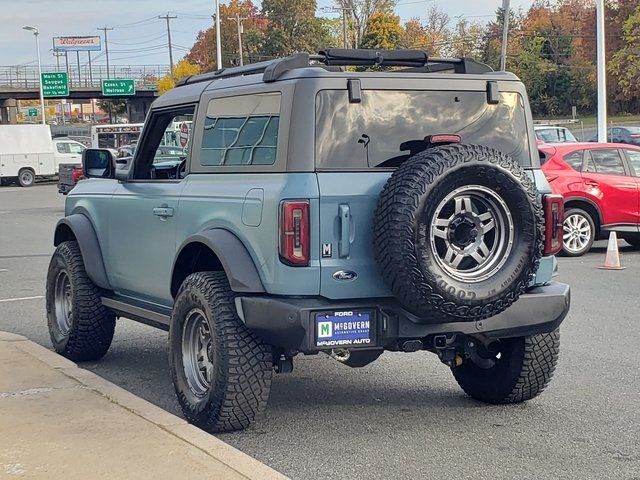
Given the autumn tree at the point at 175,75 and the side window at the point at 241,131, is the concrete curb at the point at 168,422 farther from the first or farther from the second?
the autumn tree at the point at 175,75

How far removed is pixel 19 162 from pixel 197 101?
36.1 metres

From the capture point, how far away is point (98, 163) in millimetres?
7582

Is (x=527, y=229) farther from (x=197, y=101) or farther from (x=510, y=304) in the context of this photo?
(x=197, y=101)

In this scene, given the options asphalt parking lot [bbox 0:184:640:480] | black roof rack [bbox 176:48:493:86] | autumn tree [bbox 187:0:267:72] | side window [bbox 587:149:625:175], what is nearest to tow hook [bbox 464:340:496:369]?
asphalt parking lot [bbox 0:184:640:480]

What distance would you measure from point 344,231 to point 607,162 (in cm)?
1036

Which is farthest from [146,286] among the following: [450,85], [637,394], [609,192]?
[609,192]

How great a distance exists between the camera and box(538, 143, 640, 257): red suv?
47.0 feet

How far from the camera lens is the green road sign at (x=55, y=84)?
69.5 m

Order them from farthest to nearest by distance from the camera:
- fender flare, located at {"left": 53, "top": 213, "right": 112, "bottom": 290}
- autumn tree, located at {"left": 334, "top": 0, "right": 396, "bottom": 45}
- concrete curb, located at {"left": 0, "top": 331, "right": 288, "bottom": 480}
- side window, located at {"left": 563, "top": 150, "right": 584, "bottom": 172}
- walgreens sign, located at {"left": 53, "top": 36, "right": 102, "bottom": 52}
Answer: walgreens sign, located at {"left": 53, "top": 36, "right": 102, "bottom": 52}
autumn tree, located at {"left": 334, "top": 0, "right": 396, "bottom": 45}
side window, located at {"left": 563, "top": 150, "right": 584, "bottom": 172}
fender flare, located at {"left": 53, "top": 213, "right": 112, "bottom": 290}
concrete curb, located at {"left": 0, "top": 331, "right": 288, "bottom": 480}

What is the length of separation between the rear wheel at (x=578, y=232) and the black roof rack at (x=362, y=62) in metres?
8.69

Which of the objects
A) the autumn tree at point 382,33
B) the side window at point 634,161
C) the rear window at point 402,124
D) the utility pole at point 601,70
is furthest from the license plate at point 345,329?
the autumn tree at point 382,33

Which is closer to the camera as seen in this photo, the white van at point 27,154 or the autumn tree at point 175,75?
the white van at point 27,154

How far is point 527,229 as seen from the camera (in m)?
5.27

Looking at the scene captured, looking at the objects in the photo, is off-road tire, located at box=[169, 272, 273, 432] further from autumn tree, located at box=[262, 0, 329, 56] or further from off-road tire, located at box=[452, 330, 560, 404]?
autumn tree, located at box=[262, 0, 329, 56]
